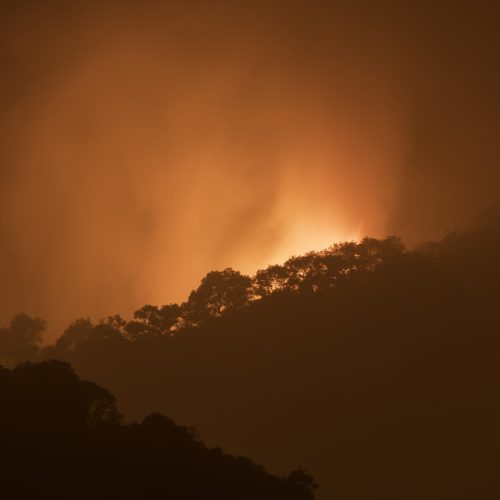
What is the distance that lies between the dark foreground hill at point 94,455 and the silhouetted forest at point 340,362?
42783mm

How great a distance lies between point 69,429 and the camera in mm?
38844

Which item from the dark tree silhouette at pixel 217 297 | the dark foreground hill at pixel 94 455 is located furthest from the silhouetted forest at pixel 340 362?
the dark foreground hill at pixel 94 455

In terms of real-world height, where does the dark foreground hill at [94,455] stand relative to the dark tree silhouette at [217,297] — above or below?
below

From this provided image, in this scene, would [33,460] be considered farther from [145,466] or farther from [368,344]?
[368,344]

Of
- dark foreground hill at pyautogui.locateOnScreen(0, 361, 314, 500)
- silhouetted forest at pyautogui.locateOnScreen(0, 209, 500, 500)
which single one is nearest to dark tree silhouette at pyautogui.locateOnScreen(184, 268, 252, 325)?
silhouetted forest at pyautogui.locateOnScreen(0, 209, 500, 500)

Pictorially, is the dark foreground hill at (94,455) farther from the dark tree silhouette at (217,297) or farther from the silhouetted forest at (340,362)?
the dark tree silhouette at (217,297)

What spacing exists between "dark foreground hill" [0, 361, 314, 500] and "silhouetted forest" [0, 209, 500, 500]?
42.8 meters

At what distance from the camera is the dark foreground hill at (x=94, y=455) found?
110ft

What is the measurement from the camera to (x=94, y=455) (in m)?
36.7

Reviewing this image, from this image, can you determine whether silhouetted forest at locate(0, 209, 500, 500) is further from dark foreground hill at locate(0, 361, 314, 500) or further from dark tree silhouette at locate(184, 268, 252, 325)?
dark foreground hill at locate(0, 361, 314, 500)

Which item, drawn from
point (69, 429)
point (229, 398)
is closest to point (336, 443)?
point (229, 398)

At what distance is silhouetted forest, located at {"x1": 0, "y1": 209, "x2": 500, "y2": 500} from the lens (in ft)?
266

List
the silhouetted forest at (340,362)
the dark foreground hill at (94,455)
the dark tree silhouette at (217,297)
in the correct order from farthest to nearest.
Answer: the dark tree silhouette at (217,297), the silhouetted forest at (340,362), the dark foreground hill at (94,455)

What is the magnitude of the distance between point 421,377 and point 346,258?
38.8m
